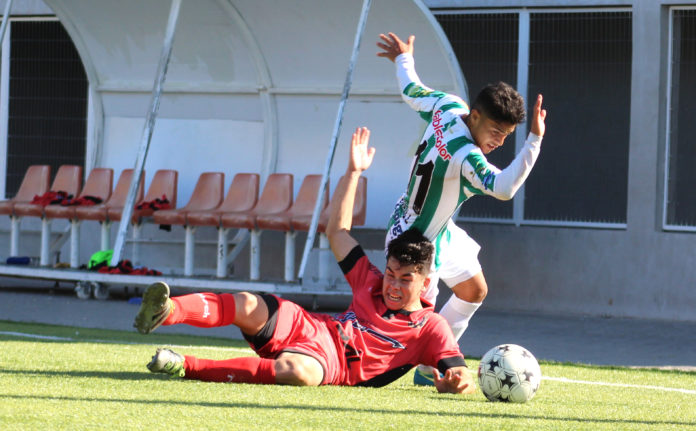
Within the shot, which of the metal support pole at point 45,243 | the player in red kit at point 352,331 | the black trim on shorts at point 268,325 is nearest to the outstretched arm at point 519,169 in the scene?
the player in red kit at point 352,331

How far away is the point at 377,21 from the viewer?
1269 centimetres

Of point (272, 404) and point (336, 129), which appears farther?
point (336, 129)

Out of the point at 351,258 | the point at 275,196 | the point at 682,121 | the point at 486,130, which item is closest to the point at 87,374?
the point at 351,258

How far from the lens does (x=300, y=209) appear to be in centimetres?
1270

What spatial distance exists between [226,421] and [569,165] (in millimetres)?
9332

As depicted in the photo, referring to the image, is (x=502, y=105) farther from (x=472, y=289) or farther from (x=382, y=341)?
(x=382, y=341)

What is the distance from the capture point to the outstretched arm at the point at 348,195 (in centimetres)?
571

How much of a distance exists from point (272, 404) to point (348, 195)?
1358mm

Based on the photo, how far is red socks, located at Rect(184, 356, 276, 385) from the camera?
5.46 meters

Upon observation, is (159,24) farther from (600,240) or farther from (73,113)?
(600,240)

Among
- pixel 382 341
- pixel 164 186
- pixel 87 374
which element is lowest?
pixel 87 374

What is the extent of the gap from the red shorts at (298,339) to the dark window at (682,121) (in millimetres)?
7805

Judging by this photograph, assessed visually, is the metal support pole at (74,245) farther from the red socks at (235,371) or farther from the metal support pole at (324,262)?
the red socks at (235,371)

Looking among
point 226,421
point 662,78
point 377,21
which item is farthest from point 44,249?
point 226,421
